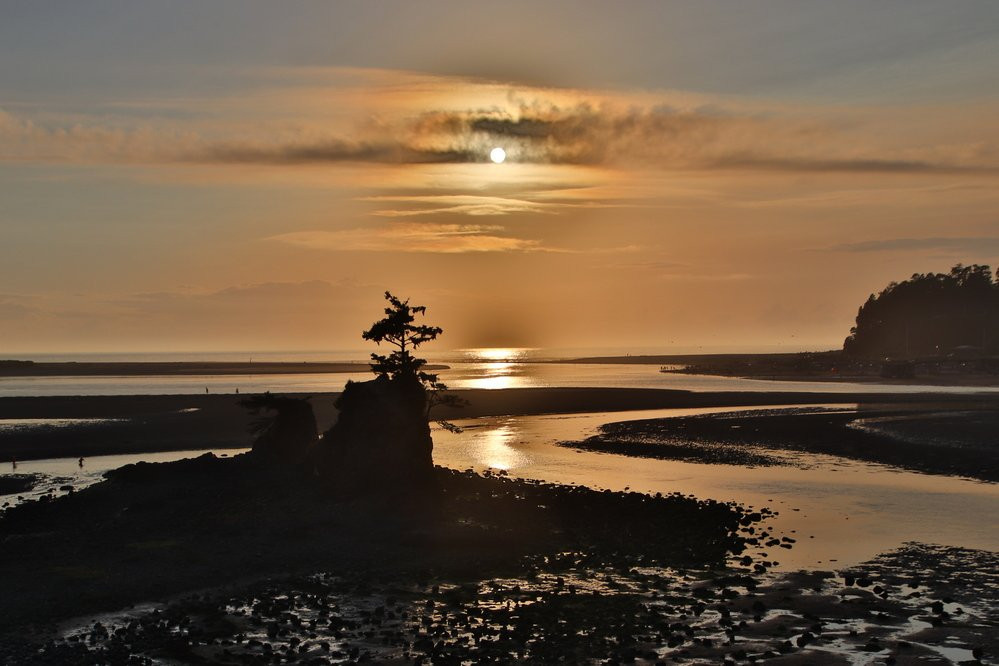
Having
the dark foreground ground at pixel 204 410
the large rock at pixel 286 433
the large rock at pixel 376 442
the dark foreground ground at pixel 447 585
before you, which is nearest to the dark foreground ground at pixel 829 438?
the dark foreground ground at pixel 204 410

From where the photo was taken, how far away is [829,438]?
211ft

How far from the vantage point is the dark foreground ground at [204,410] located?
66562mm

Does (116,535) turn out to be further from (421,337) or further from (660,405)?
(660,405)

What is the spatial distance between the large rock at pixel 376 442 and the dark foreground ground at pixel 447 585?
1.21 metres

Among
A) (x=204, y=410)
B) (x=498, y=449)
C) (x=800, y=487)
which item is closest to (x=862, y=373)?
(x=498, y=449)

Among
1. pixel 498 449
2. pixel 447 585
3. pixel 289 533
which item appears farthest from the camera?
pixel 498 449

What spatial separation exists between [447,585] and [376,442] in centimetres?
1281

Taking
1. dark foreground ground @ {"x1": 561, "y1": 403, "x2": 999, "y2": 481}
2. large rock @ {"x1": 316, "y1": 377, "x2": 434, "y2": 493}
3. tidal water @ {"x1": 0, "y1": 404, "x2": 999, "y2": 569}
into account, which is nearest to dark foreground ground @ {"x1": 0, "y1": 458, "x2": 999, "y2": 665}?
large rock @ {"x1": 316, "y1": 377, "x2": 434, "y2": 493}

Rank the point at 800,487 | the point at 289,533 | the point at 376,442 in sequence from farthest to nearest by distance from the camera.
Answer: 1. the point at 800,487
2. the point at 376,442
3. the point at 289,533

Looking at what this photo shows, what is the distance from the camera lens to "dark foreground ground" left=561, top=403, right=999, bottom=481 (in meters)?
53.7

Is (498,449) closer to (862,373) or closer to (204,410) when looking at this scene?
(204,410)

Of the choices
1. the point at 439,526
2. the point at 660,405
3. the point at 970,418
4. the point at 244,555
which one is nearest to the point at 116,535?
the point at 244,555

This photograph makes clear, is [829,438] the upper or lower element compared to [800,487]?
upper

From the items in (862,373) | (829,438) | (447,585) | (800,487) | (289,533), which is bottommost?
(447,585)
